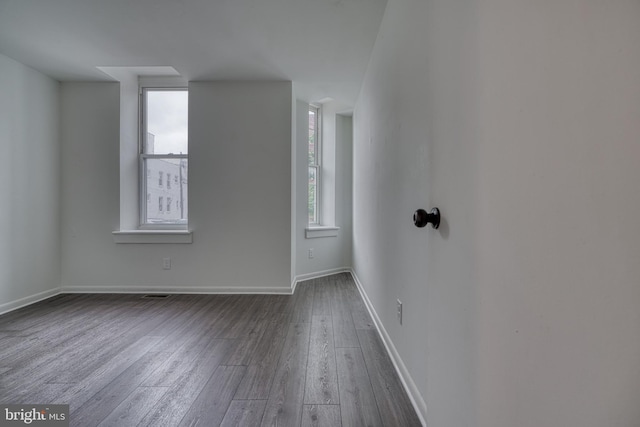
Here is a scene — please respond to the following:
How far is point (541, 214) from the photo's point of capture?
0.47 m

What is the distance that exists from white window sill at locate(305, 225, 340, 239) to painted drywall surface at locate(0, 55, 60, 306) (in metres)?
3.01

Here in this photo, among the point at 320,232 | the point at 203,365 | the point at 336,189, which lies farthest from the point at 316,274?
the point at 203,365

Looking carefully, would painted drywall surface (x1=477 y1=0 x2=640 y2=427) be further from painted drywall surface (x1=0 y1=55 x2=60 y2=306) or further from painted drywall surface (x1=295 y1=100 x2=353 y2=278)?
painted drywall surface (x1=0 y1=55 x2=60 y2=306)

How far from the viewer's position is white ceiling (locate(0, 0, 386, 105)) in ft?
6.57

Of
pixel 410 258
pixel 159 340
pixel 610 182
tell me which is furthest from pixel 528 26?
pixel 159 340

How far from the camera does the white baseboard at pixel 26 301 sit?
103 inches

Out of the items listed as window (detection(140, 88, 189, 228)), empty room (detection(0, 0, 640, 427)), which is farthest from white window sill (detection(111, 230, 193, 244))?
window (detection(140, 88, 189, 228))

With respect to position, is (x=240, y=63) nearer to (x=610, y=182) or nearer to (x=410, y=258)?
(x=410, y=258)

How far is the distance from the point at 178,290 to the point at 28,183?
74.5 inches

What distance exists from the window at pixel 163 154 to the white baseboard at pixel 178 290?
2.60 feet

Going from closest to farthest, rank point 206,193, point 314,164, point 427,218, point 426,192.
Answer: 1. point 427,218
2. point 426,192
3. point 206,193
4. point 314,164

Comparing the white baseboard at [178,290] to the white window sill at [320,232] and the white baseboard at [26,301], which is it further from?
the white window sill at [320,232]

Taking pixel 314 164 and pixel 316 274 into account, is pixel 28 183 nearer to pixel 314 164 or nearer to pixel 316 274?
pixel 314 164

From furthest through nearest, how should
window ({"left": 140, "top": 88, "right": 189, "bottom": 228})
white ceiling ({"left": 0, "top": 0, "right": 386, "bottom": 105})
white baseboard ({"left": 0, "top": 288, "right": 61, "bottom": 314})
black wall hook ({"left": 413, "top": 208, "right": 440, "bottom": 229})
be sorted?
window ({"left": 140, "top": 88, "right": 189, "bottom": 228}) < white baseboard ({"left": 0, "top": 288, "right": 61, "bottom": 314}) < white ceiling ({"left": 0, "top": 0, "right": 386, "bottom": 105}) < black wall hook ({"left": 413, "top": 208, "right": 440, "bottom": 229})
